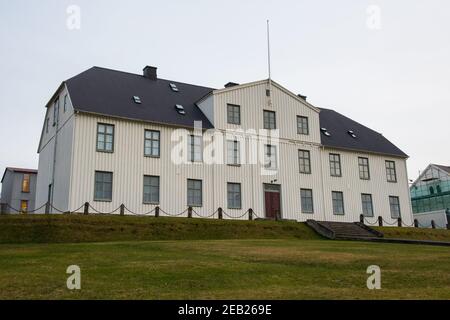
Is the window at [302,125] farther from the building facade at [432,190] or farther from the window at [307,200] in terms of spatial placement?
the building facade at [432,190]

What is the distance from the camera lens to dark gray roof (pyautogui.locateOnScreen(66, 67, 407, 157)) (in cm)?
2859

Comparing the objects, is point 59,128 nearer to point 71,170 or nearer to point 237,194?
point 71,170

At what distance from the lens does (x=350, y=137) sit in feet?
127

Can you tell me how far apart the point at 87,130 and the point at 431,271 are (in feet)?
68.2

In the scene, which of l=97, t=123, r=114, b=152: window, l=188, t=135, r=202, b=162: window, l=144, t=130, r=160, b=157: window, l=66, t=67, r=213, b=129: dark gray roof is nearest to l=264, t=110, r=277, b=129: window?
l=66, t=67, r=213, b=129: dark gray roof

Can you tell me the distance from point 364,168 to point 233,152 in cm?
1206

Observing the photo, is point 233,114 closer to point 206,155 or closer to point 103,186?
point 206,155

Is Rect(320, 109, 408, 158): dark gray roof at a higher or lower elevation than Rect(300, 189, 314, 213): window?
higher

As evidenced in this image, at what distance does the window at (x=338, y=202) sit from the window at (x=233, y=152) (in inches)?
335

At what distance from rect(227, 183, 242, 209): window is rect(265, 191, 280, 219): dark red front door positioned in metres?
2.14

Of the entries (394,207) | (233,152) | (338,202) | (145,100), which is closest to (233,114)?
(233,152)

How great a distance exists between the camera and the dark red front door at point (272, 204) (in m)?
32.1

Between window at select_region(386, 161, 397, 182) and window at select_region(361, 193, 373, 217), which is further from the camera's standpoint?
window at select_region(386, 161, 397, 182)

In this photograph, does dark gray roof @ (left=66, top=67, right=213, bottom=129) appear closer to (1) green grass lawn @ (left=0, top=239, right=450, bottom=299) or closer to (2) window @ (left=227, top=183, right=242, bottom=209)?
(2) window @ (left=227, top=183, right=242, bottom=209)
